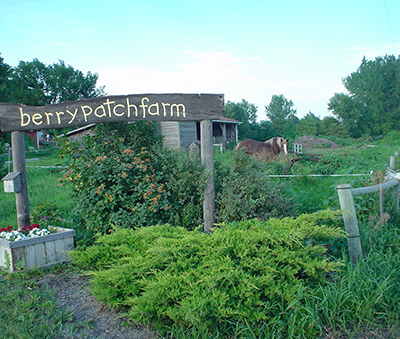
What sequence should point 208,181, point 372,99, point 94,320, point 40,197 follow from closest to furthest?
point 94,320, point 208,181, point 40,197, point 372,99

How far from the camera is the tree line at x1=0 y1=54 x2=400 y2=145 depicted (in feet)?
159

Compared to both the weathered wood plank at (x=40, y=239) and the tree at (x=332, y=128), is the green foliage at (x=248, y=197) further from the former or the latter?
the tree at (x=332, y=128)

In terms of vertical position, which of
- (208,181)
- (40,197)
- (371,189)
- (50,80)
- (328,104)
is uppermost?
(50,80)

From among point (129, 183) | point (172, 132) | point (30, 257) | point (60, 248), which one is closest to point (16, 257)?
point (30, 257)

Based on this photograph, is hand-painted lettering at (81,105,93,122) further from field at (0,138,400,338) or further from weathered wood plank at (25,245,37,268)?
field at (0,138,400,338)

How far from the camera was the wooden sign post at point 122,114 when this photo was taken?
17.3 feet

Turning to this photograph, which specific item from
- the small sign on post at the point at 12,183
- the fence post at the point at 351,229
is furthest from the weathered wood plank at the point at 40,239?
the fence post at the point at 351,229

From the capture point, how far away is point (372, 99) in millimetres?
58969

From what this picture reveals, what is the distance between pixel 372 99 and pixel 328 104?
11.7 metres

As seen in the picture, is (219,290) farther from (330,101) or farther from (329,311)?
(330,101)

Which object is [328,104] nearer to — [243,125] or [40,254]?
[243,125]

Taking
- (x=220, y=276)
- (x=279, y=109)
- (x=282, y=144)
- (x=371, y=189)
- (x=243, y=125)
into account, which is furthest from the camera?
(x=279, y=109)

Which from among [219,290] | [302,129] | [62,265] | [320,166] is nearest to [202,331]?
[219,290]

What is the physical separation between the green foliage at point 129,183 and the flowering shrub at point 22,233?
68cm
